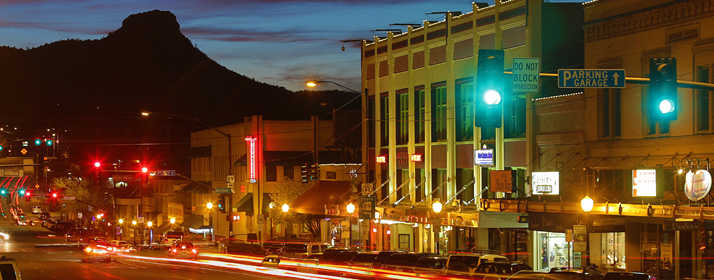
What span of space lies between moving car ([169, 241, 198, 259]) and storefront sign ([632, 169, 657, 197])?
102ft

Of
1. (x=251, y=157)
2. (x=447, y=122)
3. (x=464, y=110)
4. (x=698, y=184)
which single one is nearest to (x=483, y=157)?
(x=464, y=110)

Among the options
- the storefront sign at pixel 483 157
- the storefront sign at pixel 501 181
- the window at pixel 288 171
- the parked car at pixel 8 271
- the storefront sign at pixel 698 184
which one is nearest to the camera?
the parked car at pixel 8 271

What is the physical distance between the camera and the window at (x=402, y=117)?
4475 centimetres

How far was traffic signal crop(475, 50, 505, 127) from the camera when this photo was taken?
14.1 m

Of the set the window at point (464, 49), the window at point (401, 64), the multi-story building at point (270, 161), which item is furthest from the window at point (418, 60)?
the multi-story building at point (270, 161)

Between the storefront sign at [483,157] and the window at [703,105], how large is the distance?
10.2m

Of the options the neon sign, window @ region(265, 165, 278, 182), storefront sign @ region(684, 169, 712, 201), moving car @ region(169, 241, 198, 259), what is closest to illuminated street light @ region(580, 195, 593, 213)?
storefront sign @ region(684, 169, 712, 201)

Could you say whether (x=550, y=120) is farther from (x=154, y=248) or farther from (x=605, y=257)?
(x=154, y=248)

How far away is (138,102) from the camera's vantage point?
195625mm

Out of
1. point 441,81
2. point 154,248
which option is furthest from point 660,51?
point 154,248

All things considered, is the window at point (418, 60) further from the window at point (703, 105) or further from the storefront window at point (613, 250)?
the window at point (703, 105)

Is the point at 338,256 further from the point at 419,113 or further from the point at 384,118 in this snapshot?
the point at 384,118

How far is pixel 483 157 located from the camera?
3641cm

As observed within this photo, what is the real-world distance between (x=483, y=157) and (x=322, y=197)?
17983 mm
